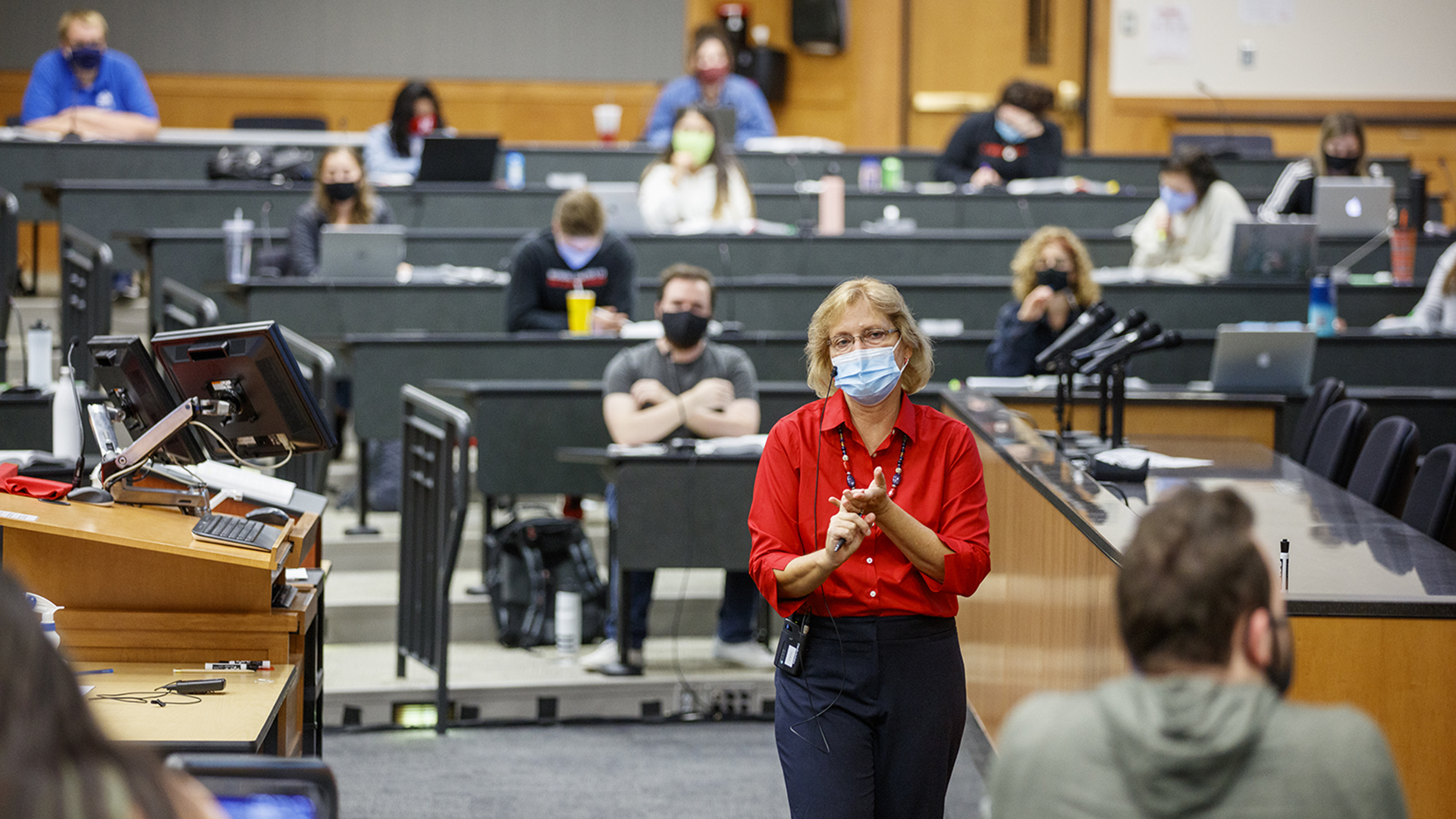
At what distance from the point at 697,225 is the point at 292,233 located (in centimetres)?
198

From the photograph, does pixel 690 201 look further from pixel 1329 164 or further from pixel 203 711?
pixel 203 711

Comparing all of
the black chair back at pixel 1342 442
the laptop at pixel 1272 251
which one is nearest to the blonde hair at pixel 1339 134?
the laptop at pixel 1272 251

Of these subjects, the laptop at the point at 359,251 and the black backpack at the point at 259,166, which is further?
the black backpack at the point at 259,166

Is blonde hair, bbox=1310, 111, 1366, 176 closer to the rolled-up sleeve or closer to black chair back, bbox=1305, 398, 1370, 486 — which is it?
black chair back, bbox=1305, 398, 1370, 486

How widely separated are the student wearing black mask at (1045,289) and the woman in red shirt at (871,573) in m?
3.14

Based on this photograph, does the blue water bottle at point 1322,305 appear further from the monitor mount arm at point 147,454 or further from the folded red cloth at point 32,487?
the folded red cloth at point 32,487

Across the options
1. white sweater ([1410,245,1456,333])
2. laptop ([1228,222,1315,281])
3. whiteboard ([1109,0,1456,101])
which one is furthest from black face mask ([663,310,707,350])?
whiteboard ([1109,0,1456,101])

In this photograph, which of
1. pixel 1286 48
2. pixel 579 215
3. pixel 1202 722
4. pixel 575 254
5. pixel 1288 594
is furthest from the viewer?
pixel 1286 48

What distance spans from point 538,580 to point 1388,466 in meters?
2.75

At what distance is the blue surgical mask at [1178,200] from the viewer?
7203mm

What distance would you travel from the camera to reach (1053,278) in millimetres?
5754

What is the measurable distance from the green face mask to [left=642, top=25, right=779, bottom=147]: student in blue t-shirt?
0.82 meters

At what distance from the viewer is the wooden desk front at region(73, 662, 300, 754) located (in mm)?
2594

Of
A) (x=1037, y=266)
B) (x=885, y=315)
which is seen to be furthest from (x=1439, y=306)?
→ (x=885, y=315)
